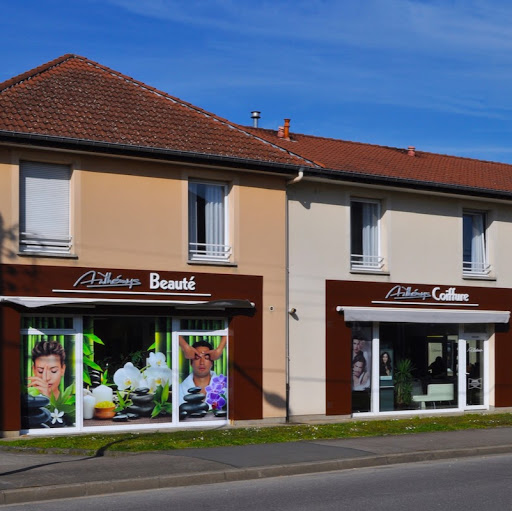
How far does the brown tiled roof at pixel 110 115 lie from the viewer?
688 inches

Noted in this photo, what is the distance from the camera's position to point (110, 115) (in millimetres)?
18547

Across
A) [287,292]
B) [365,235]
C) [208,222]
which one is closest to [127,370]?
[208,222]

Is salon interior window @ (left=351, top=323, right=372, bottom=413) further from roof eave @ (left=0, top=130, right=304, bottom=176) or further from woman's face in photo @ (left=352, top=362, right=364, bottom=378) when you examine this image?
roof eave @ (left=0, top=130, right=304, bottom=176)

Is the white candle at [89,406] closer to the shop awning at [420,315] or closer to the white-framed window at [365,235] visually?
the shop awning at [420,315]

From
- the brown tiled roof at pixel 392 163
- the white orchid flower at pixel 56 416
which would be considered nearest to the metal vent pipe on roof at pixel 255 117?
the brown tiled roof at pixel 392 163

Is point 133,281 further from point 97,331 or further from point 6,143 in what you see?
point 6,143

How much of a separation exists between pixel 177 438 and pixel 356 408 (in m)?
6.42

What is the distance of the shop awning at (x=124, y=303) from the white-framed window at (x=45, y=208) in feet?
3.23

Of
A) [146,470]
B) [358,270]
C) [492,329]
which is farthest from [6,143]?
[492,329]

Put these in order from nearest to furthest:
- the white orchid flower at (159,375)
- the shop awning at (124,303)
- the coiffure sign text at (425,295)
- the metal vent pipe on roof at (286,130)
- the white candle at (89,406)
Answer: the shop awning at (124,303) < the white candle at (89,406) < the white orchid flower at (159,375) < the coiffure sign text at (425,295) < the metal vent pipe on roof at (286,130)

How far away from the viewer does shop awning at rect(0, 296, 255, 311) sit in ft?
54.5

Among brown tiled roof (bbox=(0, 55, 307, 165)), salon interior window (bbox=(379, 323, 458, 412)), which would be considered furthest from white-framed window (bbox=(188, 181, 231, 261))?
salon interior window (bbox=(379, 323, 458, 412))

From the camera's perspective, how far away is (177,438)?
1614 centimetres

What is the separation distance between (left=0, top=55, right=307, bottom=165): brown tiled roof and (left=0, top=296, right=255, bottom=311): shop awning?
3002mm
